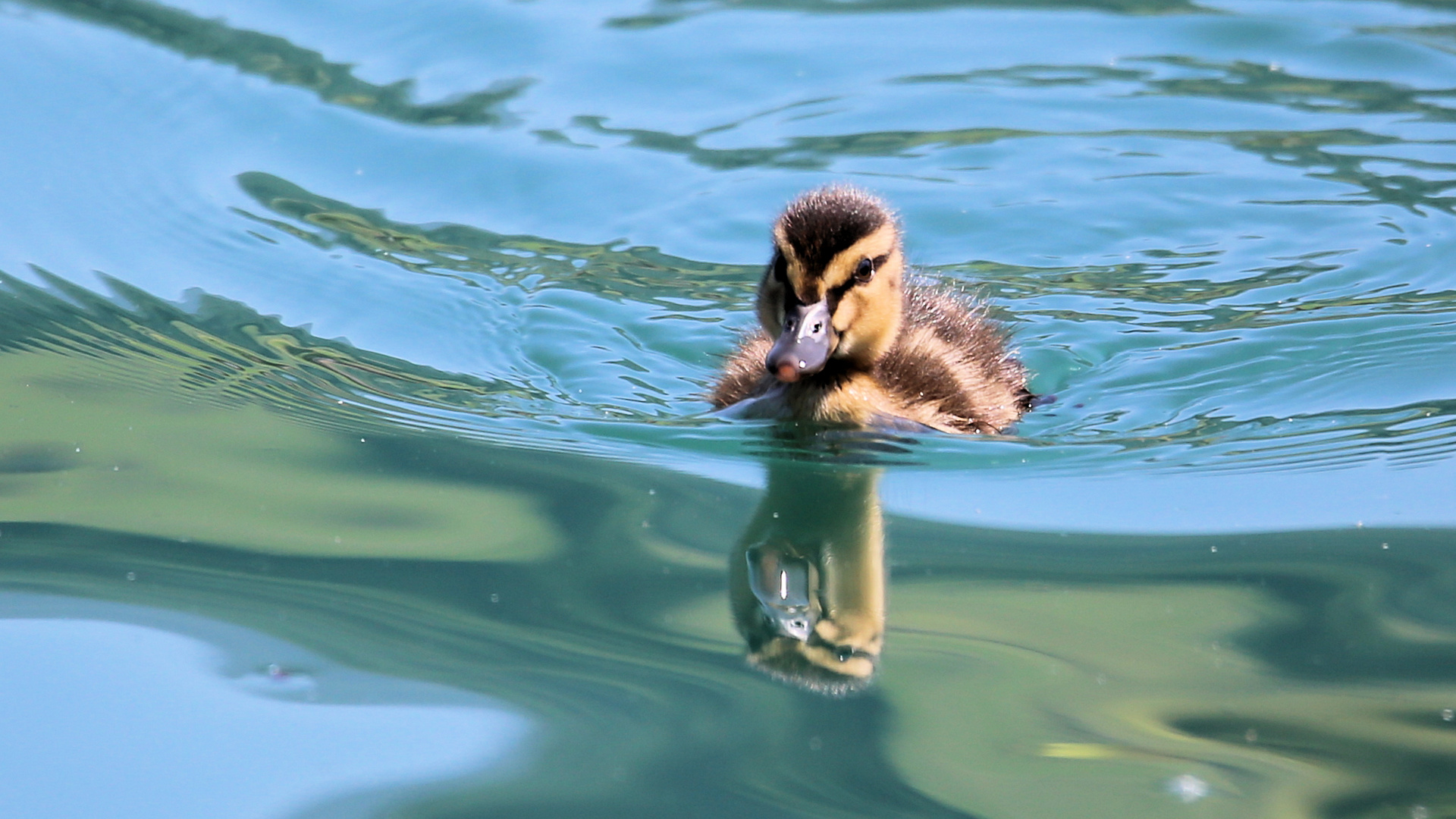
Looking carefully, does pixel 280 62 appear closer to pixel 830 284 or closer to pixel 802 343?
pixel 830 284

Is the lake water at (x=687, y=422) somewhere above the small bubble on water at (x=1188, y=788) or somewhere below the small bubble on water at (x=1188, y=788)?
above

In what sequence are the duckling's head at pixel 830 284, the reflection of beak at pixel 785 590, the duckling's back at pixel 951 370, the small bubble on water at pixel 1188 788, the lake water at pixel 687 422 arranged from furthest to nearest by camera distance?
the duckling's back at pixel 951 370 → the duckling's head at pixel 830 284 → the reflection of beak at pixel 785 590 → the lake water at pixel 687 422 → the small bubble on water at pixel 1188 788

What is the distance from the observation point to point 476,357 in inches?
202

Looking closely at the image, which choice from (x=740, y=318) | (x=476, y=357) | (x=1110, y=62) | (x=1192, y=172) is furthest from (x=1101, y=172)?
(x=476, y=357)

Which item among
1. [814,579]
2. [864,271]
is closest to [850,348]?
[864,271]

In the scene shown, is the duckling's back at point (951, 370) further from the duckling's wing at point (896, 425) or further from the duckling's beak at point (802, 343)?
the duckling's beak at point (802, 343)

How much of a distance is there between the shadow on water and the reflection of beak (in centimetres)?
426

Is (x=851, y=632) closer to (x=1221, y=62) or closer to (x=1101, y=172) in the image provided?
(x=1101, y=172)

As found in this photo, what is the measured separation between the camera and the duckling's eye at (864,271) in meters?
4.26

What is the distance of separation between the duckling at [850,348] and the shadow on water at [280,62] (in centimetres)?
275

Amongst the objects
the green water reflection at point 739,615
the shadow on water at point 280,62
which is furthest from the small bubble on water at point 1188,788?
the shadow on water at point 280,62

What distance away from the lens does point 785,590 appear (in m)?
3.06

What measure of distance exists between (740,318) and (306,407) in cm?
207

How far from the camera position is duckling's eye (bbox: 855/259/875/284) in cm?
426
